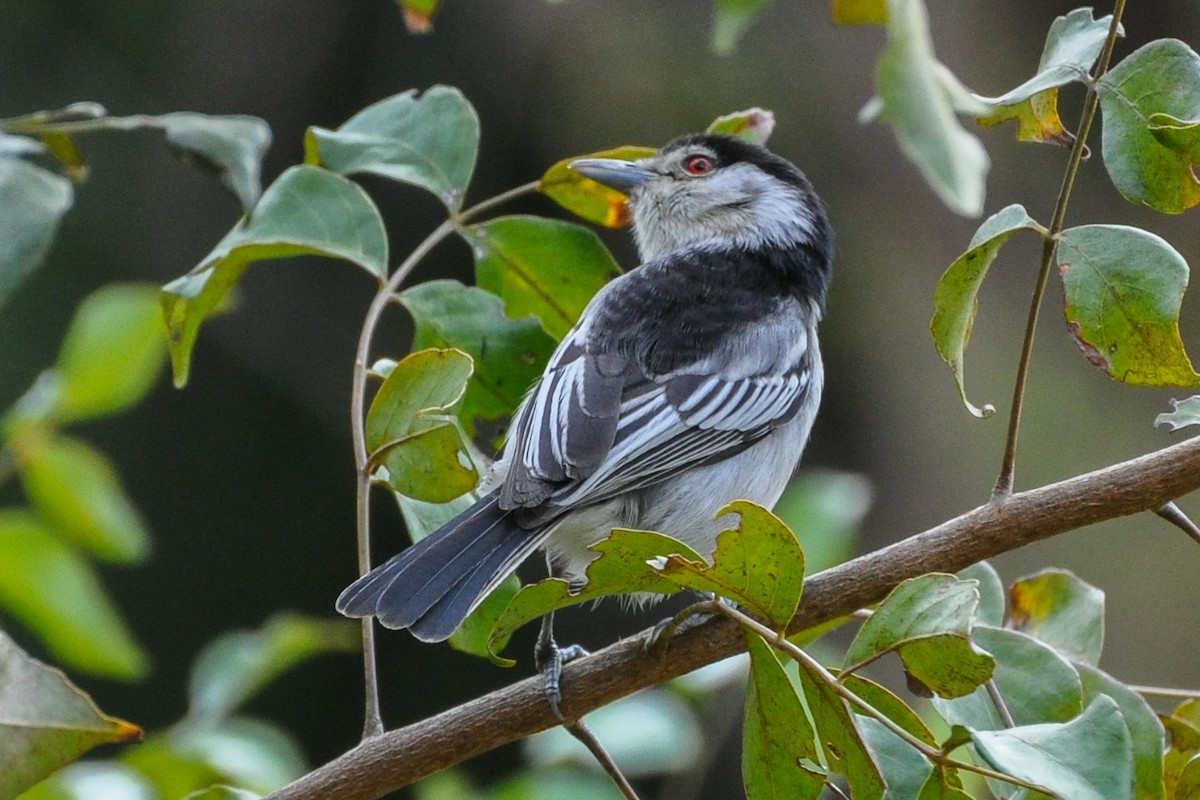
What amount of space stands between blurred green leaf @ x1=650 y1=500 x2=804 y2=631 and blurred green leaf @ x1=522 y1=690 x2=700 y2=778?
37.6 inches

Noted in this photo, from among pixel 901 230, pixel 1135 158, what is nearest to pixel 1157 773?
pixel 1135 158

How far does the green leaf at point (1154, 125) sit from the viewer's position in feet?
5.72

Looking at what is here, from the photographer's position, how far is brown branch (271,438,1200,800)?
1902mm

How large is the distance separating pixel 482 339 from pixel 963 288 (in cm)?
91

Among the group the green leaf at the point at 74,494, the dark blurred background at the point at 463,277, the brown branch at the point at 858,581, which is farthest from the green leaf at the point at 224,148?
the dark blurred background at the point at 463,277

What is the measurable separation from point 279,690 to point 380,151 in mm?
6367

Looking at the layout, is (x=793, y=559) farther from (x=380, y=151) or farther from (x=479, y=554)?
(x=380, y=151)

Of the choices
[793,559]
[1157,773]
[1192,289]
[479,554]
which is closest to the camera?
[793,559]

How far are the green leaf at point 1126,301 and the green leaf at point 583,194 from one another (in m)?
0.88

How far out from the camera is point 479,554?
91.9 inches

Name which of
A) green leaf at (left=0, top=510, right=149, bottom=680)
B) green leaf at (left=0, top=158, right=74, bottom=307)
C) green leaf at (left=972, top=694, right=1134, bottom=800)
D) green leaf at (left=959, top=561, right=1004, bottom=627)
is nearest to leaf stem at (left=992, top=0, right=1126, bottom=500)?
green leaf at (left=959, top=561, right=1004, bottom=627)

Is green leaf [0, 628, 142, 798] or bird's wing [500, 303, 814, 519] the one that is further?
bird's wing [500, 303, 814, 519]

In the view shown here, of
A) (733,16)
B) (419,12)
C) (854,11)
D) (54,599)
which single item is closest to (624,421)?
(419,12)

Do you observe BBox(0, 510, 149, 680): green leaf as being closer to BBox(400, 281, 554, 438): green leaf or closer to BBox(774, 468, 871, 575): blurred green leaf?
BBox(400, 281, 554, 438): green leaf
